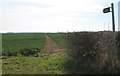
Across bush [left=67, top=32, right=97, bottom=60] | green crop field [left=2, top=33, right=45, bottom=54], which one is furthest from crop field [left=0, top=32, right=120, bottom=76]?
green crop field [left=2, top=33, right=45, bottom=54]

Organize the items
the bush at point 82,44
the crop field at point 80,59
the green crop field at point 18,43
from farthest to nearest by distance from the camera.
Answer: the green crop field at point 18,43
the bush at point 82,44
the crop field at point 80,59

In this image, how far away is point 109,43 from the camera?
42.5 feet

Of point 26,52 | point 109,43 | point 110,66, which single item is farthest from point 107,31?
point 26,52

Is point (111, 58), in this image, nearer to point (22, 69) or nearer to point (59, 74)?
point (59, 74)

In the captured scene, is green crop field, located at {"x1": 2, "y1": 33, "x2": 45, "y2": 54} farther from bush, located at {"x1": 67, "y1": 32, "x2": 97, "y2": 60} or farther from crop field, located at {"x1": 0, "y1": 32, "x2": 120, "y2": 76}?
bush, located at {"x1": 67, "y1": 32, "x2": 97, "y2": 60}

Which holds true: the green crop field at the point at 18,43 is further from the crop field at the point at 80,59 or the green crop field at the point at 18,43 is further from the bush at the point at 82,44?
the bush at the point at 82,44

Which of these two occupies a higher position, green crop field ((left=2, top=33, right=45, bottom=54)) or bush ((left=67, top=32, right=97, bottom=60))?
bush ((left=67, top=32, right=97, bottom=60))

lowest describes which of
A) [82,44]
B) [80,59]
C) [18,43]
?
[18,43]

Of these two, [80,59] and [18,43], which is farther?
[18,43]

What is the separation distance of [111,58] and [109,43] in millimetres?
662

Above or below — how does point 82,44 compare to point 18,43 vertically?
above

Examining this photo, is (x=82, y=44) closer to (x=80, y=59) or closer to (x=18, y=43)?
(x=80, y=59)

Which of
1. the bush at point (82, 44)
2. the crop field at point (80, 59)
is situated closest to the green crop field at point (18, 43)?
the crop field at point (80, 59)

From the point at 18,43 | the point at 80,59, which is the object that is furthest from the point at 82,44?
the point at 18,43
